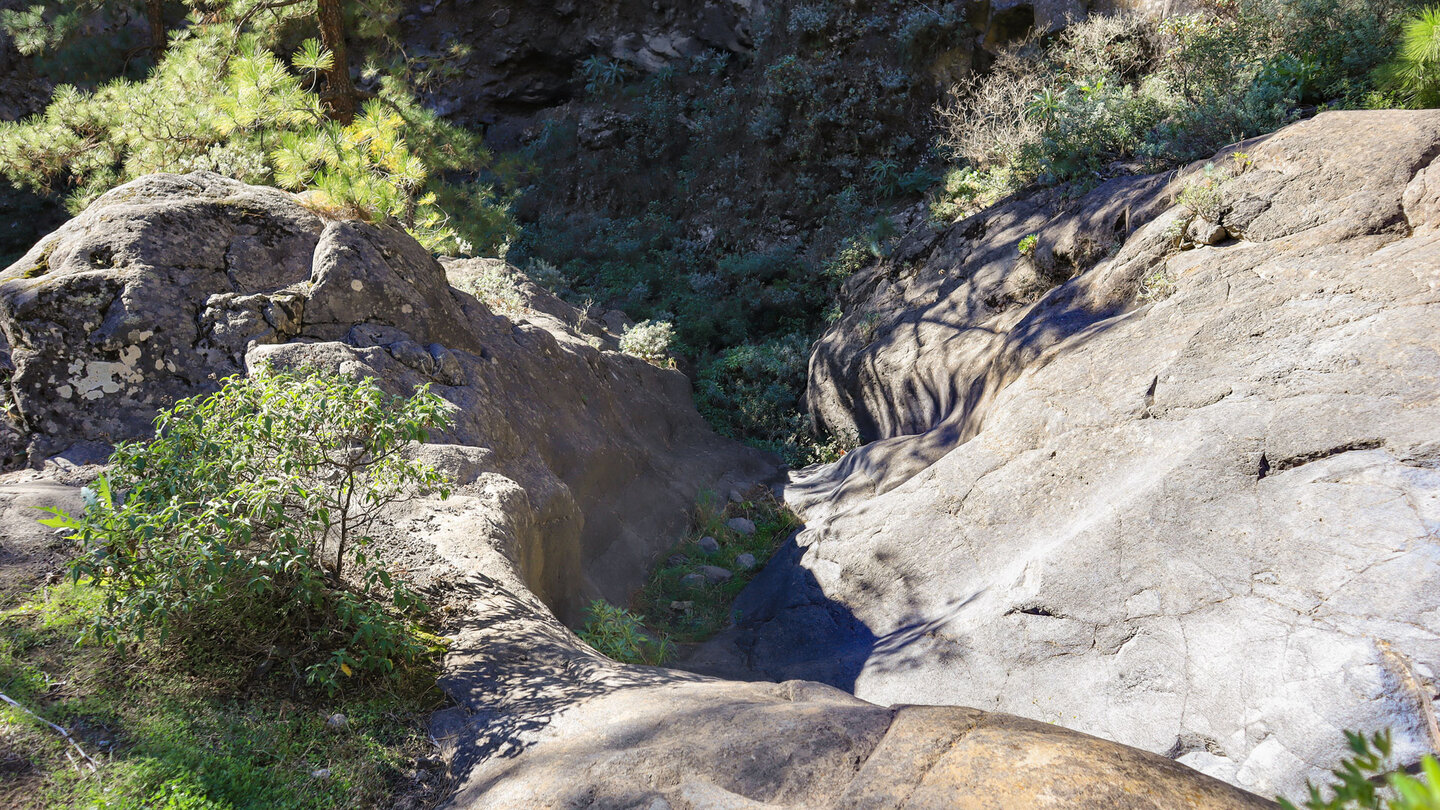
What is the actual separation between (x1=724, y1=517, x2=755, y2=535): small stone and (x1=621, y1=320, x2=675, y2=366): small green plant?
11.1 ft

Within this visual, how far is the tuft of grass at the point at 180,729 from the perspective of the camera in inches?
97.3

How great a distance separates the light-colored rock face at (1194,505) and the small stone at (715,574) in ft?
1.58

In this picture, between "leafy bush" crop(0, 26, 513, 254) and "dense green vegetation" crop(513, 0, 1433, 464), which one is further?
"dense green vegetation" crop(513, 0, 1433, 464)

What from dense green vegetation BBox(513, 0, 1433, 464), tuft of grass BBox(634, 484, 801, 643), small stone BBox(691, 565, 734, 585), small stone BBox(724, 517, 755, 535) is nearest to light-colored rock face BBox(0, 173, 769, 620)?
tuft of grass BBox(634, 484, 801, 643)

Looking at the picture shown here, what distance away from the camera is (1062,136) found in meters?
8.90

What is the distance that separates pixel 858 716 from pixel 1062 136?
823 cm

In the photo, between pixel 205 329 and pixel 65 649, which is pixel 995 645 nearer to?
pixel 65 649

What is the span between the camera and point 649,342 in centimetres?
1077

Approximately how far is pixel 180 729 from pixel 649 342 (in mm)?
8328

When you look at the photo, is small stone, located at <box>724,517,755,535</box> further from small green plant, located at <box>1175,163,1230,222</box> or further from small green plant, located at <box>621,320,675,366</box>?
small green plant, located at <box>1175,163,1230,222</box>

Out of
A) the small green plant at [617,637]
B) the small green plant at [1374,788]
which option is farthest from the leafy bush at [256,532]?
the small green plant at [1374,788]

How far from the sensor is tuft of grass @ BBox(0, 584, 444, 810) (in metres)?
2.47

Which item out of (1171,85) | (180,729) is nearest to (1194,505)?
(180,729)

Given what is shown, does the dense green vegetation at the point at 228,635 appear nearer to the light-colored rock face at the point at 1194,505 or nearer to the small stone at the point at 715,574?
the light-colored rock face at the point at 1194,505
